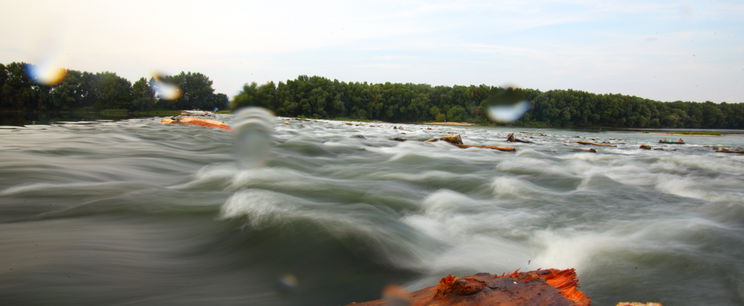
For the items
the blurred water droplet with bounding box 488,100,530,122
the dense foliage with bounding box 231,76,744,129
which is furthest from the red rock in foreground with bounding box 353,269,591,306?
the blurred water droplet with bounding box 488,100,530,122

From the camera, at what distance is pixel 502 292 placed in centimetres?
153

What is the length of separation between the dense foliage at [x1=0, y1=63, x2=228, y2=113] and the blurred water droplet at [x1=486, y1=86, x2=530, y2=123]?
247ft

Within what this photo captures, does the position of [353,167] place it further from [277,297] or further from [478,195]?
[277,297]

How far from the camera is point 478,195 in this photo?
479 cm

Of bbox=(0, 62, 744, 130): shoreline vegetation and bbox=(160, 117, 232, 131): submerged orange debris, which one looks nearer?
bbox=(160, 117, 232, 131): submerged orange debris

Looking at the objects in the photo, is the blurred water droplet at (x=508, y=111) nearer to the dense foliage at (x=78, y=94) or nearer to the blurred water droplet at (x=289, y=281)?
the dense foliage at (x=78, y=94)

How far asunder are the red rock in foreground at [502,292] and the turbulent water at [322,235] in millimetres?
443

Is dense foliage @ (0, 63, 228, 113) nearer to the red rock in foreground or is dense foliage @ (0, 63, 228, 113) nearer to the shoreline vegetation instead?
the shoreline vegetation

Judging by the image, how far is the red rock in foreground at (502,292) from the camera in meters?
1.46

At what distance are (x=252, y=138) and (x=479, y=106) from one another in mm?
102234

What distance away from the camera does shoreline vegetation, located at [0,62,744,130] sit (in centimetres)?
7894

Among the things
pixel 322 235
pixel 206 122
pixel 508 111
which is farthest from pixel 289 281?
pixel 508 111

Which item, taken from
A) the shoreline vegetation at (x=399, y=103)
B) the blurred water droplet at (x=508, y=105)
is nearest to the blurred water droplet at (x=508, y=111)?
the blurred water droplet at (x=508, y=105)

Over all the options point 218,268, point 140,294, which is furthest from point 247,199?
point 140,294
